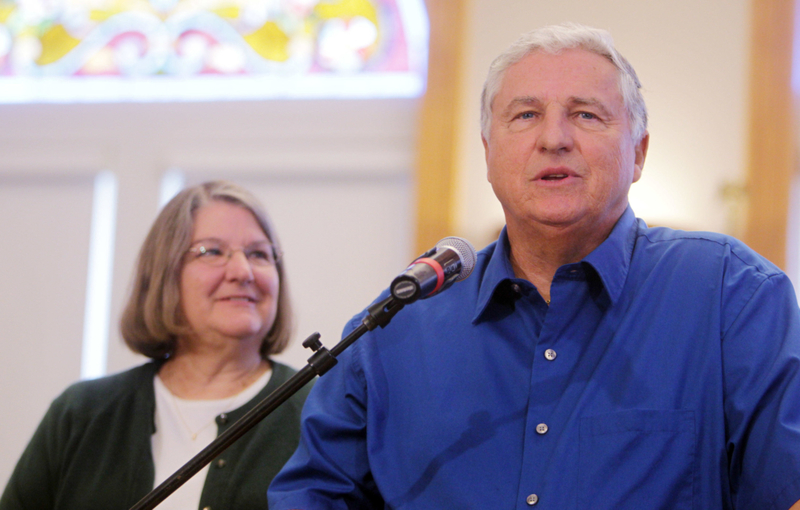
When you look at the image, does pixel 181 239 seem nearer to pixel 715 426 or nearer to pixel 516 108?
pixel 516 108

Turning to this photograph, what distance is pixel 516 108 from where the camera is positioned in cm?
150

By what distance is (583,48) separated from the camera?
1.51 metres

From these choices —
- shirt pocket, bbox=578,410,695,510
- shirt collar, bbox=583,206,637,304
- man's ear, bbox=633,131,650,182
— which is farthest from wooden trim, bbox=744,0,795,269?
shirt pocket, bbox=578,410,695,510

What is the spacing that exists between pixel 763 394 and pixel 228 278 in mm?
1410

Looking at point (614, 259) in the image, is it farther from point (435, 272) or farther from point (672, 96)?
point (672, 96)

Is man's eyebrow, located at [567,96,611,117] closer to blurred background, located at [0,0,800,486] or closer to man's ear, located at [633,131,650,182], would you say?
man's ear, located at [633,131,650,182]

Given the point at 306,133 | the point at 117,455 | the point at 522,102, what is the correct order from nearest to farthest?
the point at 522,102 → the point at 117,455 → the point at 306,133

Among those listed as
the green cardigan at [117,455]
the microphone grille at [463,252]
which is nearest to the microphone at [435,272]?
the microphone grille at [463,252]

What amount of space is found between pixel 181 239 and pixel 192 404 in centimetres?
45

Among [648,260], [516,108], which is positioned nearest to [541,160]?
[516,108]

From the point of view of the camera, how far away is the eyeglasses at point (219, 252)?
7.15 feet

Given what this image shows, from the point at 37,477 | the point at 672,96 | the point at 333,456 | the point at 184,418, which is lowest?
the point at 37,477

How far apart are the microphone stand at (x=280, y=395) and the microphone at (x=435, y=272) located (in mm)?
26

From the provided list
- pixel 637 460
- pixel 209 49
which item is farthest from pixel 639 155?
pixel 209 49
